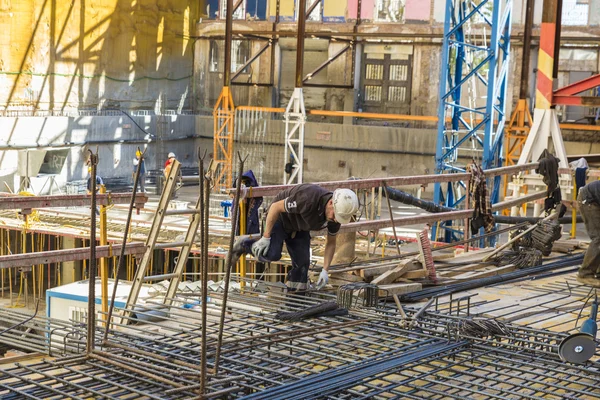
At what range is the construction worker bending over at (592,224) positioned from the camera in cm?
684

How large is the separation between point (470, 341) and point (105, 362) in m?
2.50

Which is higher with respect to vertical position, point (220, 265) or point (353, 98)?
point (353, 98)

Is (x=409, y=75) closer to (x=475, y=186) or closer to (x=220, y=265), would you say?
(x=220, y=265)

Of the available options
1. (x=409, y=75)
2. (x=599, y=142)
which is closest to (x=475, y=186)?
(x=599, y=142)

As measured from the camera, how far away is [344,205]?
267 inches

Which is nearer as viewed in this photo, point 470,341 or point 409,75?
point 470,341

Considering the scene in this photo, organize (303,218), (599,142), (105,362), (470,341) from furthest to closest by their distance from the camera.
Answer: (599,142) → (303,218) → (470,341) → (105,362)

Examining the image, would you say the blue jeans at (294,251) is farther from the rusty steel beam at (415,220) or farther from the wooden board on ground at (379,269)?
the rusty steel beam at (415,220)

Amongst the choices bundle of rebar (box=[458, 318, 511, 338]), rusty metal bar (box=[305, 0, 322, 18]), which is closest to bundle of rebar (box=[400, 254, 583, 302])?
bundle of rebar (box=[458, 318, 511, 338])

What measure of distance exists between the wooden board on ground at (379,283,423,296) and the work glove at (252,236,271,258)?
1.02 meters

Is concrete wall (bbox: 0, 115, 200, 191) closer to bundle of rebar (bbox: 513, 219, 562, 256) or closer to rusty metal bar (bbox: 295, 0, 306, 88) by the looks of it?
rusty metal bar (bbox: 295, 0, 306, 88)

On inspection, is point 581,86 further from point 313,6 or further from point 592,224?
point 313,6

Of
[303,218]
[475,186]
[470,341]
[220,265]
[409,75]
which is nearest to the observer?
[470,341]

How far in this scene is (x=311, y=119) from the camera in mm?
35500
